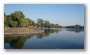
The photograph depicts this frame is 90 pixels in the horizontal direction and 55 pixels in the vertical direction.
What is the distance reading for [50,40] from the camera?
312cm

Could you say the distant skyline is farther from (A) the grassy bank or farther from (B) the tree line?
(A) the grassy bank

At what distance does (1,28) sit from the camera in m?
3.12

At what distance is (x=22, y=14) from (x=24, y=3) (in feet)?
0.51

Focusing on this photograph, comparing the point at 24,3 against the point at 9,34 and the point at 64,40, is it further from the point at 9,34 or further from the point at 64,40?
the point at 64,40

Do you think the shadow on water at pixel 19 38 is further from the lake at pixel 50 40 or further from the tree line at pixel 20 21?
the tree line at pixel 20 21

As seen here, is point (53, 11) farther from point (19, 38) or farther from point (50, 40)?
point (19, 38)

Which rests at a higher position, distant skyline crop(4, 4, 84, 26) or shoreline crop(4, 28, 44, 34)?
distant skyline crop(4, 4, 84, 26)

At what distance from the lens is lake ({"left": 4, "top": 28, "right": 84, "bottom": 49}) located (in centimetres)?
311

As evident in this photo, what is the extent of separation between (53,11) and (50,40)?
1.34 feet

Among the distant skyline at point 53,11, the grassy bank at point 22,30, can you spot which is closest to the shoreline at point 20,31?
the grassy bank at point 22,30

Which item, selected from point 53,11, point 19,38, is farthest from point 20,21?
point 53,11

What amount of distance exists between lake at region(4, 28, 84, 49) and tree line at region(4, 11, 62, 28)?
0.38ft

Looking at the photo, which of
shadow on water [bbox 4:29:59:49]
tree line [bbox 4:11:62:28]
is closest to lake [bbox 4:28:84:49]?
Result: shadow on water [bbox 4:29:59:49]

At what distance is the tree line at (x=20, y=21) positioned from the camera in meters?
3.13
